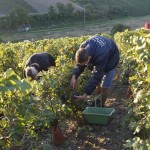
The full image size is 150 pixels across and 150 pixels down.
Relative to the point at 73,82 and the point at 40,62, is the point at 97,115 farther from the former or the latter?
the point at 40,62

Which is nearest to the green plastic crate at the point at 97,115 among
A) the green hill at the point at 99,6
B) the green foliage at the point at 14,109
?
the green foliage at the point at 14,109

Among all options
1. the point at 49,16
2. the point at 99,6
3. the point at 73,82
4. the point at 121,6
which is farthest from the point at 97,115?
the point at 121,6

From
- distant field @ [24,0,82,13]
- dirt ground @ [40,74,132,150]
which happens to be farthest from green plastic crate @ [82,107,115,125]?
distant field @ [24,0,82,13]

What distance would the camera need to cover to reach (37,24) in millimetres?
52031

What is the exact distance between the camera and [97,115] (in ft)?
18.7

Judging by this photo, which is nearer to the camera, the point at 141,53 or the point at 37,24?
the point at 141,53

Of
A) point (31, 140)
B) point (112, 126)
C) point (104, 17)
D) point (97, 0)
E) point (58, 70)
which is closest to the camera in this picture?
point (31, 140)

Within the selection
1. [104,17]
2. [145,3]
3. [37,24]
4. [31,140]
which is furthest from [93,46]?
[145,3]

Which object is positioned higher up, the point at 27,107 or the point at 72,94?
the point at 27,107

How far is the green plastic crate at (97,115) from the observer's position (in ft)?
18.9

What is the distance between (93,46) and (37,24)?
47.2 m

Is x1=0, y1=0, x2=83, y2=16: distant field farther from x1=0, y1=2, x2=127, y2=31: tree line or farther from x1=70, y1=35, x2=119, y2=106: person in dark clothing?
x1=70, y1=35, x2=119, y2=106: person in dark clothing

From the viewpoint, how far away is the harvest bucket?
226 inches

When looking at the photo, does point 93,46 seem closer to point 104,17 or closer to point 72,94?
point 72,94
